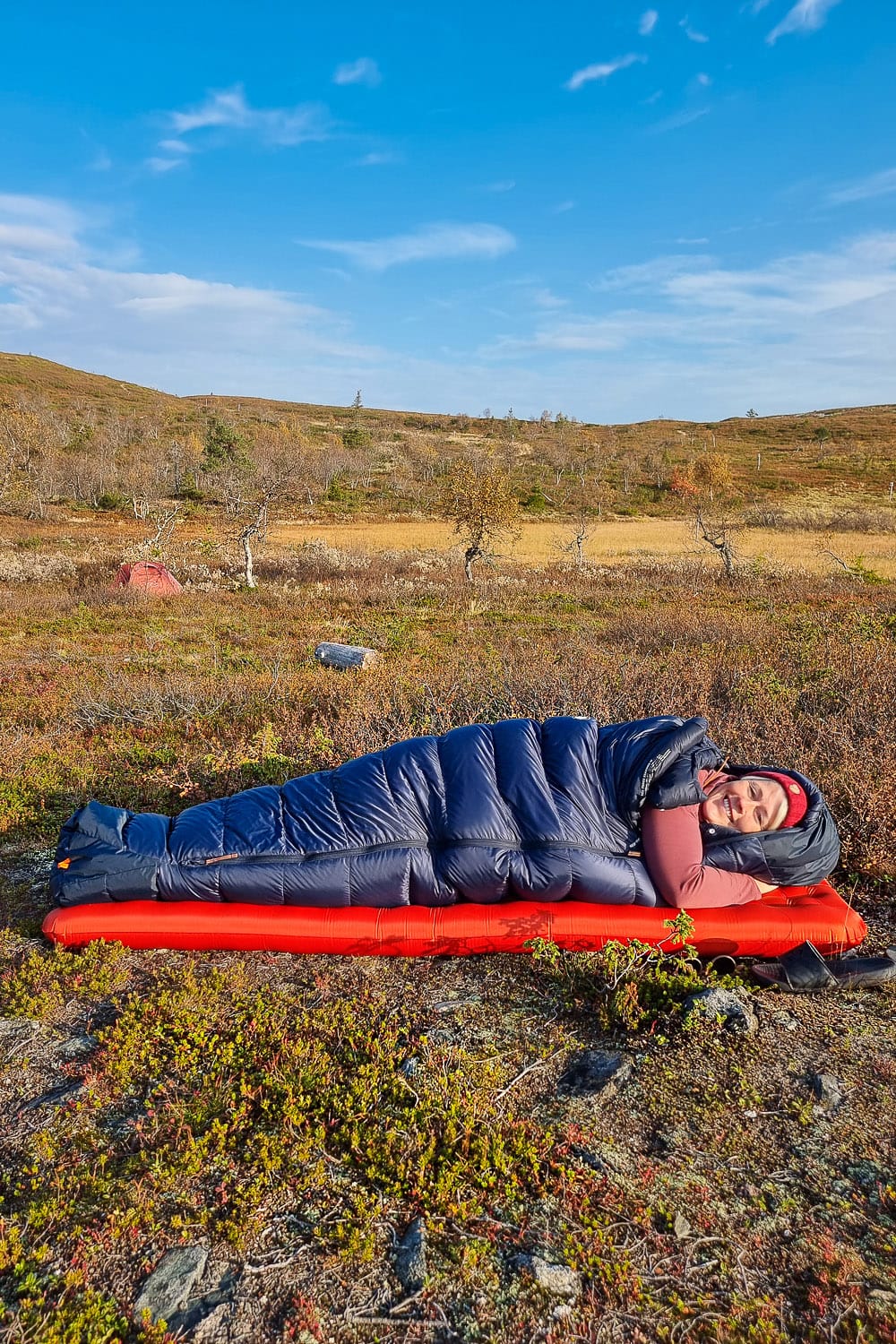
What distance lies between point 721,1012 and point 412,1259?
164cm

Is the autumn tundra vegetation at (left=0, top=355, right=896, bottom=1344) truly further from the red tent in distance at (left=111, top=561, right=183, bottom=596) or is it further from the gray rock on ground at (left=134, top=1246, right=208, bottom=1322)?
the red tent in distance at (left=111, top=561, right=183, bottom=596)

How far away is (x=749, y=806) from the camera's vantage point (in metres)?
3.93

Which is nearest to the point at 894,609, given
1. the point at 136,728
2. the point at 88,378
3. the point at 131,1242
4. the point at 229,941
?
the point at 136,728

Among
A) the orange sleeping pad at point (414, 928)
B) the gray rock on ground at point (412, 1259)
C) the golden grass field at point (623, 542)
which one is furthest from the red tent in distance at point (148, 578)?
the gray rock on ground at point (412, 1259)

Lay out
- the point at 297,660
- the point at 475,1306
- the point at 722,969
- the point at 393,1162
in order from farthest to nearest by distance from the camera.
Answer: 1. the point at 297,660
2. the point at 722,969
3. the point at 393,1162
4. the point at 475,1306

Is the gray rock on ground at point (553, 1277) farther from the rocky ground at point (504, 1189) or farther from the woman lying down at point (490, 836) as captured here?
the woman lying down at point (490, 836)

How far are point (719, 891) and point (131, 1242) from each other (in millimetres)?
2871

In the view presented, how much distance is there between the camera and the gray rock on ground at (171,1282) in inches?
81.7

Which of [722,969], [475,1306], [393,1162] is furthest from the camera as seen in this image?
[722,969]

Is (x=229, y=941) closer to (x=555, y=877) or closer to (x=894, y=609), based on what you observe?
(x=555, y=877)

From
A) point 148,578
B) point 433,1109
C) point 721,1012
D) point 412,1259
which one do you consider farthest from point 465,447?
point 412,1259

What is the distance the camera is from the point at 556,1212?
2357 mm

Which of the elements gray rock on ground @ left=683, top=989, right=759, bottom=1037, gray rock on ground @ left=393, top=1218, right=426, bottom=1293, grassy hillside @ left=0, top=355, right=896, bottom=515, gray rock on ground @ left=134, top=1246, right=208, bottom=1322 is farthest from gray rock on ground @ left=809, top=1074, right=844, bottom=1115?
grassy hillside @ left=0, top=355, right=896, bottom=515

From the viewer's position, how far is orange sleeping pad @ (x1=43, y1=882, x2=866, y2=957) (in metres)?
3.66
